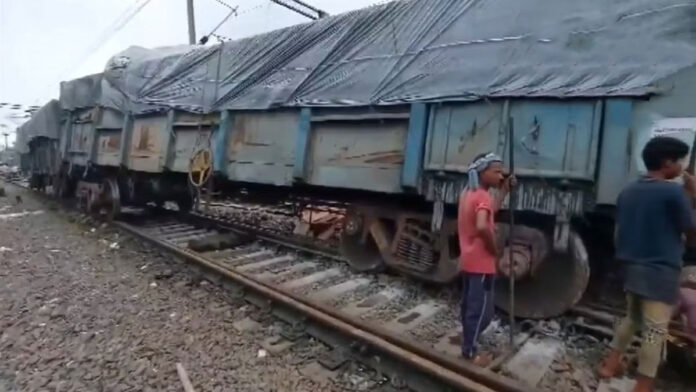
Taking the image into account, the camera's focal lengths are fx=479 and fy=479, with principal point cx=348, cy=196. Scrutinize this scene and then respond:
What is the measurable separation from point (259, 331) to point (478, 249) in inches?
82.1

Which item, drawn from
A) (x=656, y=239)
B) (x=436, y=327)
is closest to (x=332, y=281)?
(x=436, y=327)

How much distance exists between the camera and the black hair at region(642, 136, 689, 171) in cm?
276

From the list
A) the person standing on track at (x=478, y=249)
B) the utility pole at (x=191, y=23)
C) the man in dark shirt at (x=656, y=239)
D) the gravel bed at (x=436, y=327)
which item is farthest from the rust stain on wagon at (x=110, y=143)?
the man in dark shirt at (x=656, y=239)

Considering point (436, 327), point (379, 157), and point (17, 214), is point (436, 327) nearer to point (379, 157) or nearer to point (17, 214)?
point (379, 157)

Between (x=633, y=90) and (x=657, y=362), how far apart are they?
69.7 inches

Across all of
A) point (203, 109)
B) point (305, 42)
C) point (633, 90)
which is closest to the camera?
point (633, 90)

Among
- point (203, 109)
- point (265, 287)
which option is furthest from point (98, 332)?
point (203, 109)

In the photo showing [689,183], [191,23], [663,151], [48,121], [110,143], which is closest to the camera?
[663,151]

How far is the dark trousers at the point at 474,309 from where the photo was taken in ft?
10.9

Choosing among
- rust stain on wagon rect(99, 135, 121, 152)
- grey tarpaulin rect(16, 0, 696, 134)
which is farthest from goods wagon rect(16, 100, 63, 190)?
grey tarpaulin rect(16, 0, 696, 134)

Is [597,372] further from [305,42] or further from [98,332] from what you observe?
[305,42]

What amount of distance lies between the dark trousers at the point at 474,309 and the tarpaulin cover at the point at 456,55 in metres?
1.52

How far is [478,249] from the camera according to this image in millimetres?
3312

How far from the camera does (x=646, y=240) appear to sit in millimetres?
2863
